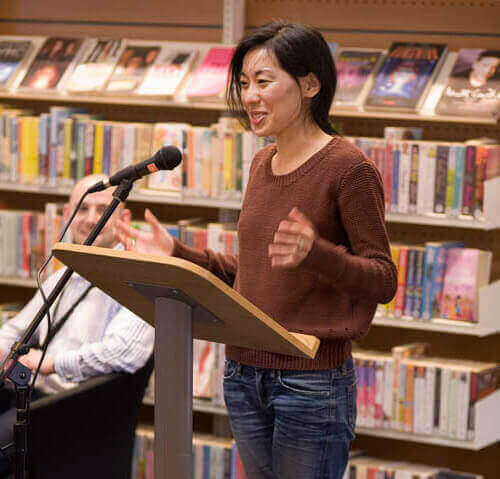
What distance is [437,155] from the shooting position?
331cm

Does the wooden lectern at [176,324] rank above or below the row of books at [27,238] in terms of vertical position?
above

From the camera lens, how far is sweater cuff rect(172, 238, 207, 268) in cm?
206

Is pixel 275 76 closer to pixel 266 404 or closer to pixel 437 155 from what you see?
pixel 266 404

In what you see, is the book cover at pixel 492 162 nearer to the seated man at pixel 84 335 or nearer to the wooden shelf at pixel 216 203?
the wooden shelf at pixel 216 203

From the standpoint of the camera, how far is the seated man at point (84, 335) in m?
2.82

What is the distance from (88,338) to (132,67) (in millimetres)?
1314

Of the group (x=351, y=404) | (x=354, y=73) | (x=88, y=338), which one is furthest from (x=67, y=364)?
(x=354, y=73)

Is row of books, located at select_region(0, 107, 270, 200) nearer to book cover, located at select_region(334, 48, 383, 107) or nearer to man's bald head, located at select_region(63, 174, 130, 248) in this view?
book cover, located at select_region(334, 48, 383, 107)

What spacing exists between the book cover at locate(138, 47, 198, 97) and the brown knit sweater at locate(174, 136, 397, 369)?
1632 mm

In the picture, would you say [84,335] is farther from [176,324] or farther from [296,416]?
[176,324]

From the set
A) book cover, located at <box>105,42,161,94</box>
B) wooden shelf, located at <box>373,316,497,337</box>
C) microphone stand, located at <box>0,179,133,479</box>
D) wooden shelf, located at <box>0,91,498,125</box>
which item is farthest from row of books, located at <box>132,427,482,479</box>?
microphone stand, located at <box>0,179,133,479</box>

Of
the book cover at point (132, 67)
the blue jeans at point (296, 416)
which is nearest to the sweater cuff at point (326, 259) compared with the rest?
the blue jeans at point (296, 416)

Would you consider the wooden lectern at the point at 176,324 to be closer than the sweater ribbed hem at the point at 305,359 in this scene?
Yes

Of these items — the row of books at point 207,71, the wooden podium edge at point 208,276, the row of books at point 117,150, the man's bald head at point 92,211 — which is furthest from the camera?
the row of books at point 117,150
